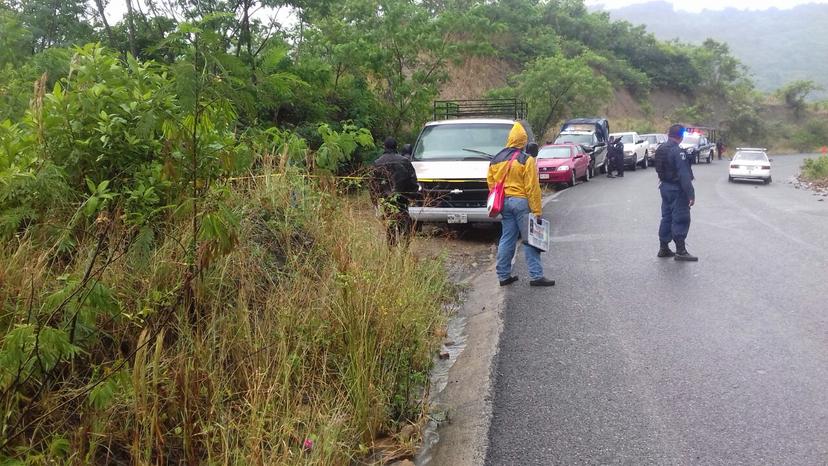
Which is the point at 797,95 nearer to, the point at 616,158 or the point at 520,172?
the point at 616,158

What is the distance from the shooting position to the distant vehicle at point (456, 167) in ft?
34.7

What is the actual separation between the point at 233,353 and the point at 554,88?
30.2 metres

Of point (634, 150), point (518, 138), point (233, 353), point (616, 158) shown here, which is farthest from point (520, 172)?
point (634, 150)

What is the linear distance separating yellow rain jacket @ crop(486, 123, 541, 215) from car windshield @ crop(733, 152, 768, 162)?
21029 mm

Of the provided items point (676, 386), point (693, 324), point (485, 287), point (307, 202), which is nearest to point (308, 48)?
point (485, 287)

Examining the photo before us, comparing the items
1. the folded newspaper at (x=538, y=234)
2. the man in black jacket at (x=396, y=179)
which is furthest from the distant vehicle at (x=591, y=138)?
the folded newspaper at (x=538, y=234)

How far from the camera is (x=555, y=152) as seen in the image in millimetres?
22812

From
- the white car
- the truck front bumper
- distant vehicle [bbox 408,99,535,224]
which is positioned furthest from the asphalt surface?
the white car

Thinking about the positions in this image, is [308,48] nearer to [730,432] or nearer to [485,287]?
[485,287]

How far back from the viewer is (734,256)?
30.1 ft

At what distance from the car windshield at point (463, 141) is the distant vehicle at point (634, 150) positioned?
1962cm

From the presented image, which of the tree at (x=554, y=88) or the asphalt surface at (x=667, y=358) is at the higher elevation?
the tree at (x=554, y=88)

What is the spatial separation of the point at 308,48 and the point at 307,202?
40.1 ft

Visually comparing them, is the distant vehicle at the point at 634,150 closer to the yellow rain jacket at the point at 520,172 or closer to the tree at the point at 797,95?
the yellow rain jacket at the point at 520,172
